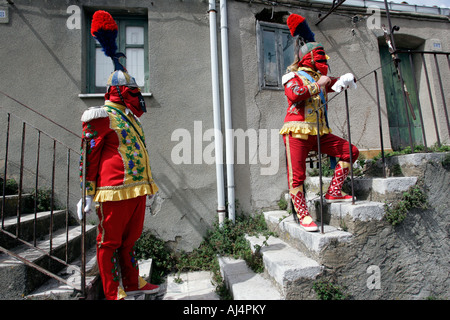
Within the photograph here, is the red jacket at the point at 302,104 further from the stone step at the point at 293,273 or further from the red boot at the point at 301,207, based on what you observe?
the stone step at the point at 293,273

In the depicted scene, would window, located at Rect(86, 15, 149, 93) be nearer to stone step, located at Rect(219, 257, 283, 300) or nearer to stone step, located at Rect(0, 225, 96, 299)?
stone step, located at Rect(0, 225, 96, 299)

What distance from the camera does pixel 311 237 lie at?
7.64 ft

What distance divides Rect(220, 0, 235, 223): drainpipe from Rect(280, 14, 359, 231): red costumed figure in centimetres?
118

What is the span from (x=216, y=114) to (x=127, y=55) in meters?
1.68

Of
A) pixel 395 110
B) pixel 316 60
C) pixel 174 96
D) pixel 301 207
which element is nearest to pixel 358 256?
pixel 301 207

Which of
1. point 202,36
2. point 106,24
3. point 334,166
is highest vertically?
point 202,36

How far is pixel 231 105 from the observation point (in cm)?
405

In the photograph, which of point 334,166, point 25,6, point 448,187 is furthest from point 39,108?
point 448,187

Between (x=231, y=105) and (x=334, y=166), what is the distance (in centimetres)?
180

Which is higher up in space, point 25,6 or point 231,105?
point 25,6

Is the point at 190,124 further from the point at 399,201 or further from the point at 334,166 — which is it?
the point at 399,201

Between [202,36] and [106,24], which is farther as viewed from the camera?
[202,36]

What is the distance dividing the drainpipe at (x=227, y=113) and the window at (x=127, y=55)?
46.7 inches

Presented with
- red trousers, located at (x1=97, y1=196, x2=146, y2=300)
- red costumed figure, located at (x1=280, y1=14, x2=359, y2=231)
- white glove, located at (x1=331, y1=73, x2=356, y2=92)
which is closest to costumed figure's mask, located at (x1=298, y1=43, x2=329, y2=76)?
red costumed figure, located at (x1=280, y1=14, x2=359, y2=231)
